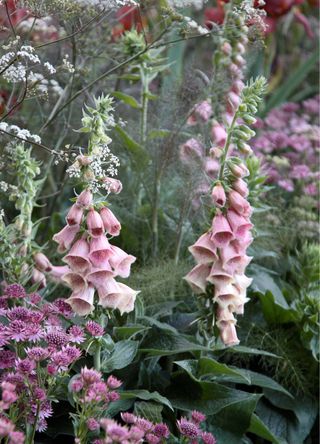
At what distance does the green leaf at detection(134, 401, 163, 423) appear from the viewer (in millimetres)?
1347

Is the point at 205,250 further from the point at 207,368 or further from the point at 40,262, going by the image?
the point at 40,262

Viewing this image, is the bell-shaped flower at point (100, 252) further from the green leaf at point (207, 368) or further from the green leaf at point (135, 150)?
the green leaf at point (135, 150)

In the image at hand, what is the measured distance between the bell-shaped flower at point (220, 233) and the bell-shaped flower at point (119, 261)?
173mm

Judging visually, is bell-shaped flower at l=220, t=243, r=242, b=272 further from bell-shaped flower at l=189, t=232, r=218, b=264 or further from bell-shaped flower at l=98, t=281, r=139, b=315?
bell-shaped flower at l=98, t=281, r=139, b=315

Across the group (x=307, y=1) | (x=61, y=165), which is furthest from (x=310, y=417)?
(x=307, y=1)

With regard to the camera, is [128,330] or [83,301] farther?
[128,330]

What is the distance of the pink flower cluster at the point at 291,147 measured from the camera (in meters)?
2.21

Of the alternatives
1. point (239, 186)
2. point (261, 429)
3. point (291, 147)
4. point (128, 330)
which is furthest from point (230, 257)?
point (291, 147)

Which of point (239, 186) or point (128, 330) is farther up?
point (239, 186)

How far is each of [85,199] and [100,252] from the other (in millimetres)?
96

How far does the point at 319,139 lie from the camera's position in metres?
2.42

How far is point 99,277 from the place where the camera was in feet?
4.16

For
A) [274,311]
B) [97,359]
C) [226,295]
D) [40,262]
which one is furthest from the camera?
[274,311]

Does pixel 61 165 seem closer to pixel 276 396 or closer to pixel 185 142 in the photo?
pixel 185 142
